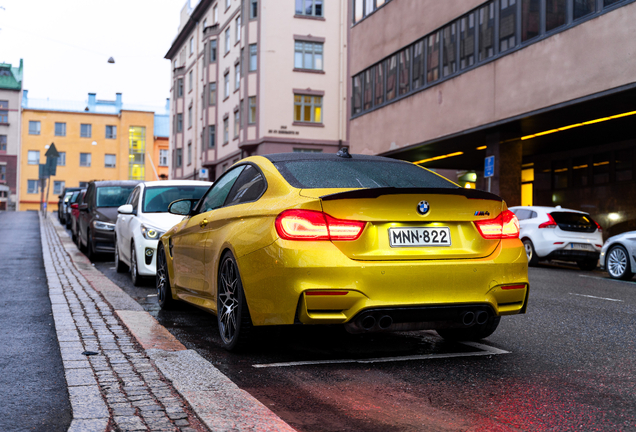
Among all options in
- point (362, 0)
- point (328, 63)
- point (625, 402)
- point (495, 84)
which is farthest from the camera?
point (328, 63)

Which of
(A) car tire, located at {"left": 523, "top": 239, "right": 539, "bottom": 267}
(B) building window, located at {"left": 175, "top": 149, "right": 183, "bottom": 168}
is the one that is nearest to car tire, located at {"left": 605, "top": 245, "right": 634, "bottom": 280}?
(A) car tire, located at {"left": 523, "top": 239, "right": 539, "bottom": 267}

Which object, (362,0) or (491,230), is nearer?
(491,230)

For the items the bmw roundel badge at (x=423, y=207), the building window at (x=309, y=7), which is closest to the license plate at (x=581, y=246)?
the bmw roundel badge at (x=423, y=207)

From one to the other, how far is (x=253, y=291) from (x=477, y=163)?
24947 millimetres

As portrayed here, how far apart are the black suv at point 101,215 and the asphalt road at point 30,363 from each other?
4.18m

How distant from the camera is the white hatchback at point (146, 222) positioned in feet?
32.1

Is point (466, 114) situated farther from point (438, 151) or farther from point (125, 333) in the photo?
point (125, 333)

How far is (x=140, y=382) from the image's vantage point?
13.7 ft

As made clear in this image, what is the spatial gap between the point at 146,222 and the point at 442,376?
6.47m

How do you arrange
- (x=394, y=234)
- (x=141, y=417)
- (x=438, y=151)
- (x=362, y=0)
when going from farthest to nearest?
(x=362, y=0)
(x=438, y=151)
(x=394, y=234)
(x=141, y=417)

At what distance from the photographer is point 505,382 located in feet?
14.1

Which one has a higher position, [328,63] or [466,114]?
[328,63]

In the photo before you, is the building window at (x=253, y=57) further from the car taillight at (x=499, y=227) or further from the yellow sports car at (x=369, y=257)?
the car taillight at (x=499, y=227)

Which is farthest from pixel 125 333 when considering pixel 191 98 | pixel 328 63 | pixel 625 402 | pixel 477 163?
pixel 191 98
